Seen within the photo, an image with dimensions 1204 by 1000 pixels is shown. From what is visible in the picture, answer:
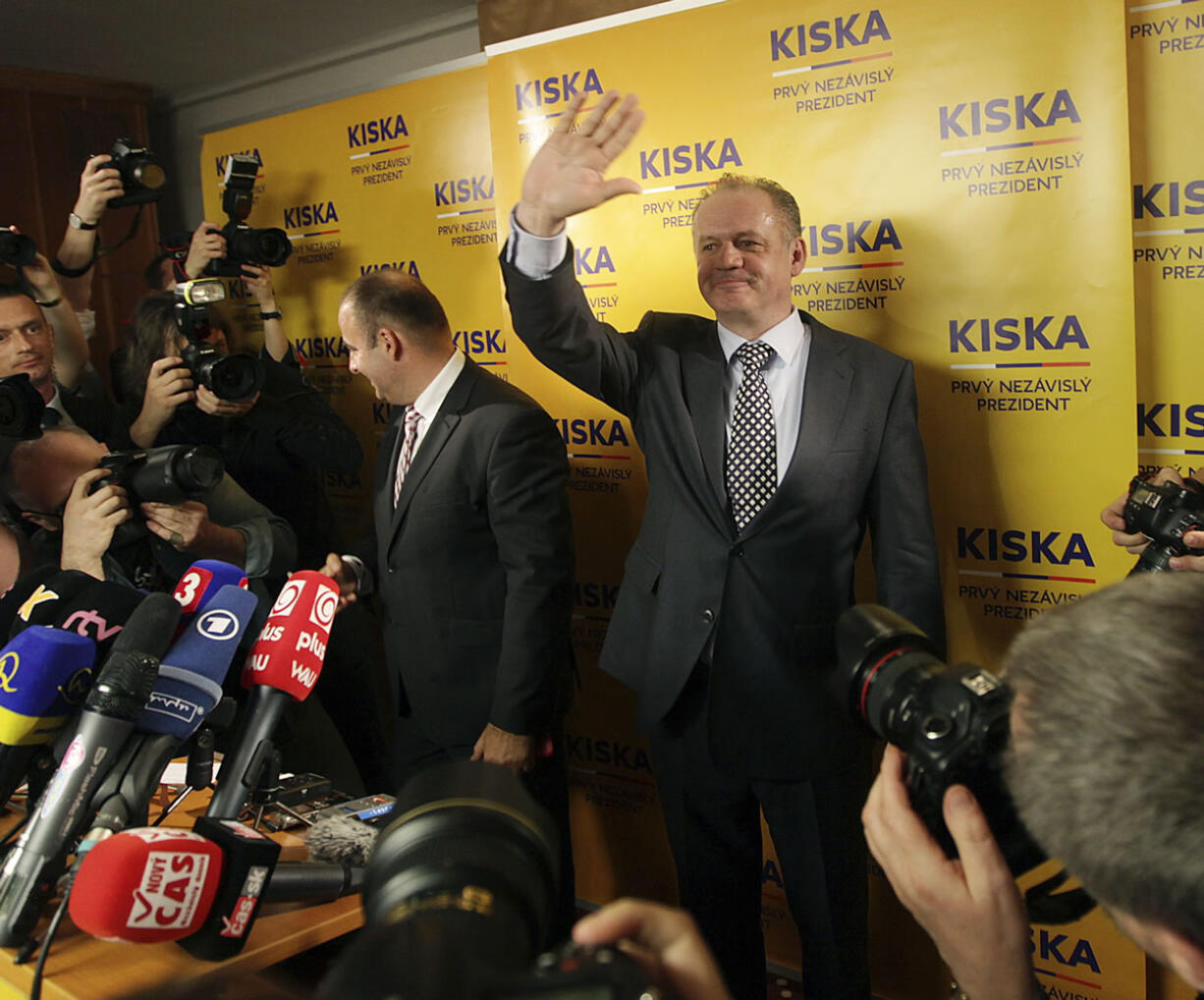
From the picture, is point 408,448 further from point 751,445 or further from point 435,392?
point 751,445

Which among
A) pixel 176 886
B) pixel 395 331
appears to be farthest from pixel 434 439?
pixel 176 886

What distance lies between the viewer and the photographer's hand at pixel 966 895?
2.89 feet

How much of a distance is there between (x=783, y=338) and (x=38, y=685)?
1.40m

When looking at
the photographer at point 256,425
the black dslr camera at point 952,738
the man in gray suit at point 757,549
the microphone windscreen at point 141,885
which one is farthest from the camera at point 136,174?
the black dslr camera at point 952,738

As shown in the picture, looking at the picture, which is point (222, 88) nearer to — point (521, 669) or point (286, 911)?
point (521, 669)

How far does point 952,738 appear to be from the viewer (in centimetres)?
89

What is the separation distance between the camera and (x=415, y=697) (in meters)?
2.37

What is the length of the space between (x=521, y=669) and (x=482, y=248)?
4.70 ft

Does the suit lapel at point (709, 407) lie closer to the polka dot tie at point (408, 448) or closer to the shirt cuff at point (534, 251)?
the shirt cuff at point (534, 251)

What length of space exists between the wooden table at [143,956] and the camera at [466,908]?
20.3 inches

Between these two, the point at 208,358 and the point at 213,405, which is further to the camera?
the point at 213,405

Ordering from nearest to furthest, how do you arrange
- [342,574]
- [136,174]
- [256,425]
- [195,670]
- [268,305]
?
[195,670]
[342,574]
[256,425]
[136,174]
[268,305]

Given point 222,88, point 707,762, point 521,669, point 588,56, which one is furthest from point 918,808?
point 222,88

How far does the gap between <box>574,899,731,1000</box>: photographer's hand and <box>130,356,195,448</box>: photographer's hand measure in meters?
2.35
